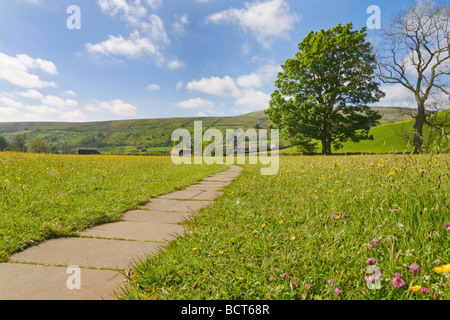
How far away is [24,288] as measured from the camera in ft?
5.64

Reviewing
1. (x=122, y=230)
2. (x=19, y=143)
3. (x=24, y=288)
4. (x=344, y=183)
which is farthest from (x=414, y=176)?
(x=19, y=143)

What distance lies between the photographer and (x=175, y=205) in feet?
15.0

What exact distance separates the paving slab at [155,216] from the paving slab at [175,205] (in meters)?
0.23

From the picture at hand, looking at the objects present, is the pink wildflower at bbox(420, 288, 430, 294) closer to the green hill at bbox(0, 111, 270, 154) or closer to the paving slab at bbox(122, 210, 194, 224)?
the paving slab at bbox(122, 210, 194, 224)

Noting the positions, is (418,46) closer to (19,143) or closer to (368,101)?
(368,101)

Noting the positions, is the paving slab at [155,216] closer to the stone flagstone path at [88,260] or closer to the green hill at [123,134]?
the stone flagstone path at [88,260]

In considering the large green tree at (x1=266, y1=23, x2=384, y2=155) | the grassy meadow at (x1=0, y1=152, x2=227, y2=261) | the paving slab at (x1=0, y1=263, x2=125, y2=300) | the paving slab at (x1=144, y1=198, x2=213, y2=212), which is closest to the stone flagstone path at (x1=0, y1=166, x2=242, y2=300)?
the paving slab at (x1=0, y1=263, x2=125, y2=300)

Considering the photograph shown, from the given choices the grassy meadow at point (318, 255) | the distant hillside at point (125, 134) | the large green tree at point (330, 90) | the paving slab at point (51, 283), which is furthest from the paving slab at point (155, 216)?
the distant hillside at point (125, 134)

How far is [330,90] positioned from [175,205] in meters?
22.9

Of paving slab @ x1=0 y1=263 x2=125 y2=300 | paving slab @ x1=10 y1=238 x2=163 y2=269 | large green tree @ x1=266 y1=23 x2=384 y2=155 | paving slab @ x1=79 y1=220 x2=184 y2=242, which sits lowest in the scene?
paving slab @ x1=79 y1=220 x2=184 y2=242

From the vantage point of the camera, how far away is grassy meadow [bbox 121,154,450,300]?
1.58m

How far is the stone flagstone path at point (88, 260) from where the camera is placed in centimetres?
170

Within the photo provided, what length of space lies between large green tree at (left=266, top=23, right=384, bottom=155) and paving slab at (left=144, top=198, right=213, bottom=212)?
19.6 m

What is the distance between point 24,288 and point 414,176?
14.6ft
